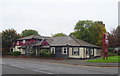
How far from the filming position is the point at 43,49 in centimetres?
4116

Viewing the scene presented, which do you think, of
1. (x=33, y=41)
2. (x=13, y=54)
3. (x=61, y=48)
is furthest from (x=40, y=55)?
(x=13, y=54)

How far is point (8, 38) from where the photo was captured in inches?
2114

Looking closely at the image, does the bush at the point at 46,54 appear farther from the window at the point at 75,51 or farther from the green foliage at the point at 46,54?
the window at the point at 75,51

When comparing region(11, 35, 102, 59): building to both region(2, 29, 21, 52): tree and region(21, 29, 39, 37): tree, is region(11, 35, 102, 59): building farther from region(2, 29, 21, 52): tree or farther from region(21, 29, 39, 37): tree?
region(21, 29, 39, 37): tree

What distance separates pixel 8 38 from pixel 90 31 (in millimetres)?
24671

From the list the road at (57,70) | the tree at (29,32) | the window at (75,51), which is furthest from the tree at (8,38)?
the road at (57,70)

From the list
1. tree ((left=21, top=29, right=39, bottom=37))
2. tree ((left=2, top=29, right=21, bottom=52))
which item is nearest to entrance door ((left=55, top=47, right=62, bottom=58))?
tree ((left=2, top=29, right=21, bottom=52))

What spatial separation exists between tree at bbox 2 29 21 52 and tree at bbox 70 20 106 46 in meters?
19.6

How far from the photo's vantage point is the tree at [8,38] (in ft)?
174

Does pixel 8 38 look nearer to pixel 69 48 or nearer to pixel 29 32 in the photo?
pixel 69 48

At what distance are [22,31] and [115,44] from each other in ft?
189

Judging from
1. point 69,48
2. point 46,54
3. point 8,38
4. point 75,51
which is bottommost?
point 46,54

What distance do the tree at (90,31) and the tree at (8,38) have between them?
64.1 ft

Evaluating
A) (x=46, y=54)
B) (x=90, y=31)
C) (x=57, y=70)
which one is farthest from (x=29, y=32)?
(x=57, y=70)
